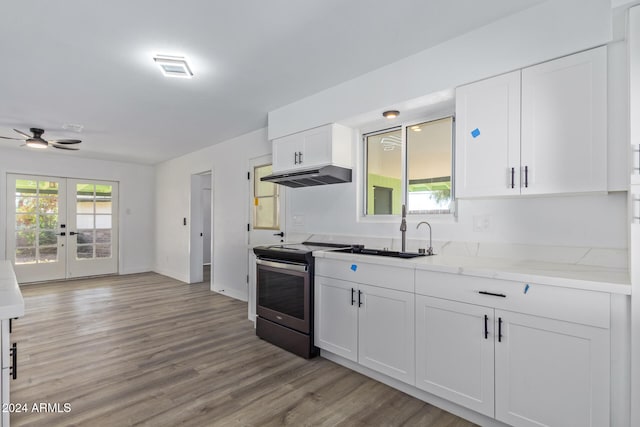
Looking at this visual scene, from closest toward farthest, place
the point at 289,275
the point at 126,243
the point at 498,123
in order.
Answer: the point at 498,123, the point at 289,275, the point at 126,243

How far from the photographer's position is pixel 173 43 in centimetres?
241

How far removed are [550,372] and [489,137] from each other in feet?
4.57

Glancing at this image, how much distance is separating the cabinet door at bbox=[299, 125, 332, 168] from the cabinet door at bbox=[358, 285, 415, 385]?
1.38 m

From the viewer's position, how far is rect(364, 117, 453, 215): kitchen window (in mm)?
2854

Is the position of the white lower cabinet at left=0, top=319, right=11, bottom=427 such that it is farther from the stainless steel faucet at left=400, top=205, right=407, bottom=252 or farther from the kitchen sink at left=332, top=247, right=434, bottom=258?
the stainless steel faucet at left=400, top=205, right=407, bottom=252

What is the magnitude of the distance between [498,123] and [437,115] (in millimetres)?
776

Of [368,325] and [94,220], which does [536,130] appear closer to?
[368,325]

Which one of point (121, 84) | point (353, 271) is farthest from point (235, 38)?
point (353, 271)

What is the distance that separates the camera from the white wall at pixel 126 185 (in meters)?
6.20

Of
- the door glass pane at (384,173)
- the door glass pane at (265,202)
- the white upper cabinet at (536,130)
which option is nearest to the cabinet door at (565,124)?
the white upper cabinet at (536,130)

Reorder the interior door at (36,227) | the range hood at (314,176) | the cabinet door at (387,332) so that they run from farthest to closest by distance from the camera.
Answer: the interior door at (36,227), the range hood at (314,176), the cabinet door at (387,332)

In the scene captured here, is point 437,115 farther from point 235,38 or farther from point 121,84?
point 121,84

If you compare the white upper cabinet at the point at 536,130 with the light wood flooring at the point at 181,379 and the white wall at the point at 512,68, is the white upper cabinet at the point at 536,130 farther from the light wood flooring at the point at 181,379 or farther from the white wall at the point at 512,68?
the light wood flooring at the point at 181,379

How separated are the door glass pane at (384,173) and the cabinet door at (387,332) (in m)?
1.01
